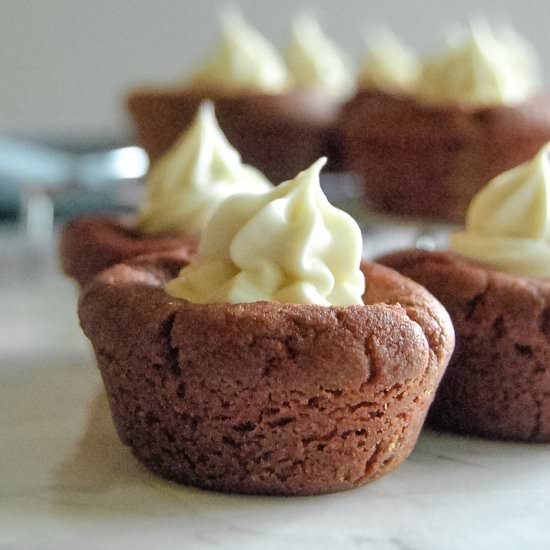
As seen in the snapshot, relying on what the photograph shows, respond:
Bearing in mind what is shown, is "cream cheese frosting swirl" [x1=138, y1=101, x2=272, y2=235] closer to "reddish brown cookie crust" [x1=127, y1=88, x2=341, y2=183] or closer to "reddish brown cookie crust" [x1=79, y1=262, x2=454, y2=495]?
"reddish brown cookie crust" [x1=79, y1=262, x2=454, y2=495]

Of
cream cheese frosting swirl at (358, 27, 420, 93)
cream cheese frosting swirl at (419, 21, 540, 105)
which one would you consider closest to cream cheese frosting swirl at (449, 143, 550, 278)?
cream cheese frosting swirl at (419, 21, 540, 105)

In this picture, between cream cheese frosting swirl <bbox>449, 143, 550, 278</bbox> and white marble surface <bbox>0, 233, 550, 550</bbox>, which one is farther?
cream cheese frosting swirl <bbox>449, 143, 550, 278</bbox>

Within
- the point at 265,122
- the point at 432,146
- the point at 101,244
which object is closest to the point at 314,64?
the point at 265,122

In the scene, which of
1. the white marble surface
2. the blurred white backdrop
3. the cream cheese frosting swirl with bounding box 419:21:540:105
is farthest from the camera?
the blurred white backdrop

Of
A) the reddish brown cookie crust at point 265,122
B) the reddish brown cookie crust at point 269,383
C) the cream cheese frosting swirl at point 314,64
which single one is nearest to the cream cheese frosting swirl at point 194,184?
the reddish brown cookie crust at point 269,383

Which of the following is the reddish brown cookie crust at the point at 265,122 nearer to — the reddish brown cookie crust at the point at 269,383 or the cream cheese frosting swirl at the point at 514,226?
the cream cheese frosting swirl at the point at 514,226

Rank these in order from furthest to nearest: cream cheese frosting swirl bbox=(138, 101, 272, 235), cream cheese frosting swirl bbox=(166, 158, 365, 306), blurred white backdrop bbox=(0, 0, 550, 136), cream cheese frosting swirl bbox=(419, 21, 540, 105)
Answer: blurred white backdrop bbox=(0, 0, 550, 136), cream cheese frosting swirl bbox=(419, 21, 540, 105), cream cheese frosting swirl bbox=(138, 101, 272, 235), cream cheese frosting swirl bbox=(166, 158, 365, 306)

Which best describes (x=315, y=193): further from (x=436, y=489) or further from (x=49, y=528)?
(x=49, y=528)

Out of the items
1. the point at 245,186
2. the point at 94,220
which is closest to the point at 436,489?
the point at 245,186

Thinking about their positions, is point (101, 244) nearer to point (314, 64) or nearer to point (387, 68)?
point (314, 64)
